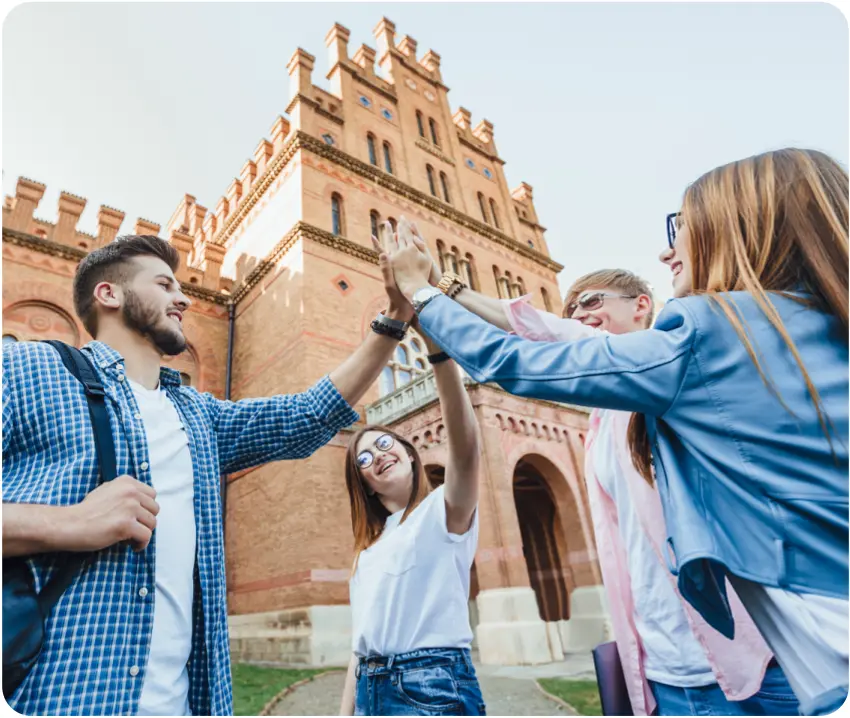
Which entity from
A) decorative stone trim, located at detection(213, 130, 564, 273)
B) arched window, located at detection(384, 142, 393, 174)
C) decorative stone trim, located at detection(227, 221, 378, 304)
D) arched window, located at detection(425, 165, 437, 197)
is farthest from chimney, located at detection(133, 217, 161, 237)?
arched window, located at detection(425, 165, 437, 197)

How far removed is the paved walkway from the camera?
19.9 feet

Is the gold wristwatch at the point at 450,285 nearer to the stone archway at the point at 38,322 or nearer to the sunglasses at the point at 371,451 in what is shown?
the sunglasses at the point at 371,451

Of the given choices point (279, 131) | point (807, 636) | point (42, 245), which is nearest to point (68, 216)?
point (42, 245)

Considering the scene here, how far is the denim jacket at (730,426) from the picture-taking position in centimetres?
101

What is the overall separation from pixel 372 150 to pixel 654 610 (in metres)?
17.0

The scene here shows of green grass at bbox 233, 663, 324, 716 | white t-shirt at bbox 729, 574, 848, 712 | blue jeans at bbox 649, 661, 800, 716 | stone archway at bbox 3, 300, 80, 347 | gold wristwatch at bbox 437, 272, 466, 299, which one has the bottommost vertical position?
green grass at bbox 233, 663, 324, 716

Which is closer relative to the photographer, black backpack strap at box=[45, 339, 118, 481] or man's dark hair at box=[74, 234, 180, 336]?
black backpack strap at box=[45, 339, 118, 481]

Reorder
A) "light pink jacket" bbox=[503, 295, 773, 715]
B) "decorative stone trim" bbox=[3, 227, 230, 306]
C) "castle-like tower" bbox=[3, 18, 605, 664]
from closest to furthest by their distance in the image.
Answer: "light pink jacket" bbox=[503, 295, 773, 715]
"castle-like tower" bbox=[3, 18, 605, 664]
"decorative stone trim" bbox=[3, 227, 230, 306]

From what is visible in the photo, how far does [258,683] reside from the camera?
25.7ft

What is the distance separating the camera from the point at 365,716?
193 cm

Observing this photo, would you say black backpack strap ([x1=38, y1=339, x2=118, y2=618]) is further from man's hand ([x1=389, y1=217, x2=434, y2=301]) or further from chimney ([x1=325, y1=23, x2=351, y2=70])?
chimney ([x1=325, y1=23, x2=351, y2=70])

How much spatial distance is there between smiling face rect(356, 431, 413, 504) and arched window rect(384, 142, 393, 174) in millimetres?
15482

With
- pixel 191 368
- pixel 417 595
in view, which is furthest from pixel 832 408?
pixel 191 368

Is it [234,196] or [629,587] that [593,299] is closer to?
[629,587]
